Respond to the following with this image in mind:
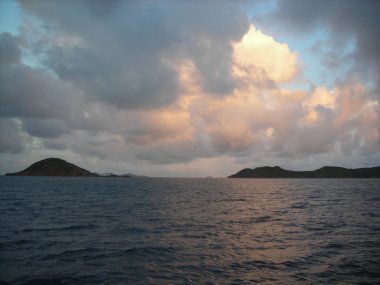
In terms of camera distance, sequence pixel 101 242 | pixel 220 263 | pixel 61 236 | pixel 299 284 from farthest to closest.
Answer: pixel 61 236, pixel 101 242, pixel 220 263, pixel 299 284

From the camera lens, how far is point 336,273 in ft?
59.3

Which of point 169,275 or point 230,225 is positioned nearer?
point 169,275

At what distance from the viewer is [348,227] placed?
33.8 meters

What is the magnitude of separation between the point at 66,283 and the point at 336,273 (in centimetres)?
1607

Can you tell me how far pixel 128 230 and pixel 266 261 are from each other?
1622 cm

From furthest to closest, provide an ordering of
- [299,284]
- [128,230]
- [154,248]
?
Result: [128,230] < [154,248] < [299,284]

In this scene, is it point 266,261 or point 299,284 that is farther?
point 266,261

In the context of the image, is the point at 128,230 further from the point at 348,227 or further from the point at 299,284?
the point at 348,227

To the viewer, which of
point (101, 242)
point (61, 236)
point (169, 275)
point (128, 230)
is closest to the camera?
point (169, 275)

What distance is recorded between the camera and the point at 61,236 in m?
28.0

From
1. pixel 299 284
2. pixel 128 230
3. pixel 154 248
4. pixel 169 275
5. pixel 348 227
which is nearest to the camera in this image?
pixel 299 284

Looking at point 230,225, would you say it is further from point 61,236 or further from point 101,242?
point 61,236

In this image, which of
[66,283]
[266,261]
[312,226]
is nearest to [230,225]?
[312,226]

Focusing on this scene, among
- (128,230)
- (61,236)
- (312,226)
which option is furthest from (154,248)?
(312,226)
